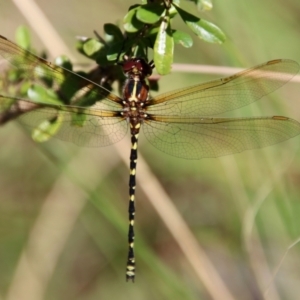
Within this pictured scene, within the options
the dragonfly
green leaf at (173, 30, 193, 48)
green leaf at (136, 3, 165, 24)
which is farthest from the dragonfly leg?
green leaf at (136, 3, 165, 24)

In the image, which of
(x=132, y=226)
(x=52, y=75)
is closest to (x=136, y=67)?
(x=52, y=75)

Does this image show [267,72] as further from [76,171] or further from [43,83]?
[76,171]

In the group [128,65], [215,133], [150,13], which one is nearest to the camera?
[150,13]

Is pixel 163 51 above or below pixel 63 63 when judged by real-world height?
below

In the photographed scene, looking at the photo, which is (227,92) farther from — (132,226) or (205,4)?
(132,226)

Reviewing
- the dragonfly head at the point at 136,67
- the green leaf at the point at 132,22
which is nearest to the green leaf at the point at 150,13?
the green leaf at the point at 132,22

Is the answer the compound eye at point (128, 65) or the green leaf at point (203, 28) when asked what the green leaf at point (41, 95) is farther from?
the green leaf at point (203, 28)

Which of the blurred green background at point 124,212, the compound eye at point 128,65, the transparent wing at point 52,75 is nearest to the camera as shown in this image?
the compound eye at point 128,65
